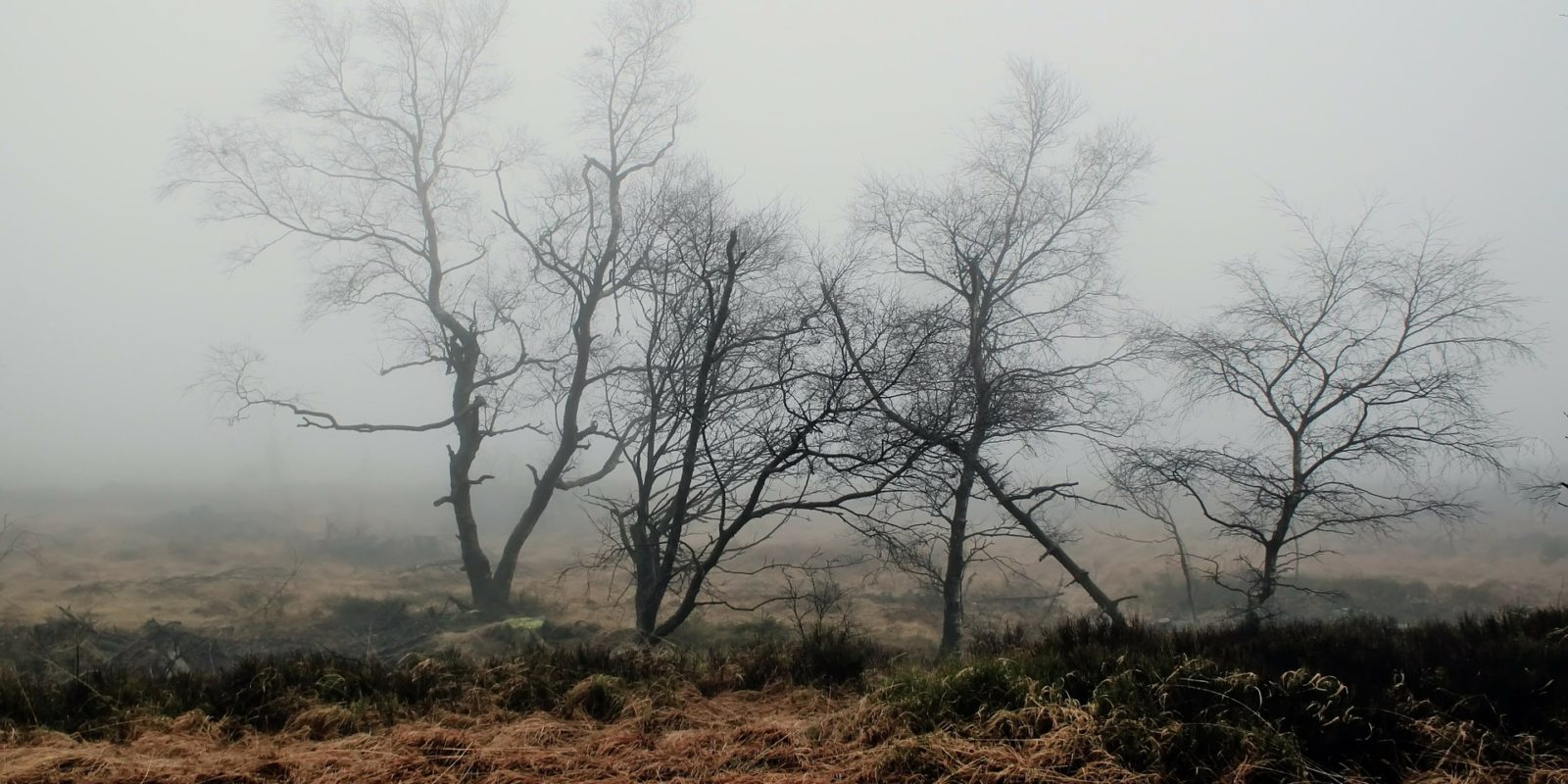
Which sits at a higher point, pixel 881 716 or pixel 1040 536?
pixel 1040 536

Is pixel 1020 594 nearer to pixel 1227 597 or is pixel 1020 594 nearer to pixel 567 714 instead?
pixel 1227 597

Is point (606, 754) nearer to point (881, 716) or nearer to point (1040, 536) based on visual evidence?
point (881, 716)

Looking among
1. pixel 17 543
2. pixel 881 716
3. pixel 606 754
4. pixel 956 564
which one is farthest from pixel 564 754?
pixel 17 543

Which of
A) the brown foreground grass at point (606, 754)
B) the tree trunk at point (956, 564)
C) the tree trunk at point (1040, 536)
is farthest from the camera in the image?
the tree trunk at point (956, 564)

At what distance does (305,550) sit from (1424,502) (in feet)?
93.1

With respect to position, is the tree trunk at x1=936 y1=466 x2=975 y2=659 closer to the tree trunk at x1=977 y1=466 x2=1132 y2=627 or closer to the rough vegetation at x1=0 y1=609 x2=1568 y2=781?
the tree trunk at x1=977 y1=466 x2=1132 y2=627

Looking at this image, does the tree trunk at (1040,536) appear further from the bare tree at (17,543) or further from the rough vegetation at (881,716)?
the bare tree at (17,543)

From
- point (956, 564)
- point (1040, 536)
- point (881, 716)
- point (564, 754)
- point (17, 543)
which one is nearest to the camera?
point (564, 754)

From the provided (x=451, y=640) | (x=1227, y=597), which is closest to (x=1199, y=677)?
(x=451, y=640)

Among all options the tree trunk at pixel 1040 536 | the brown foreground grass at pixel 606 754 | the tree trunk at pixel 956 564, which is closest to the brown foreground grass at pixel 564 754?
the brown foreground grass at pixel 606 754

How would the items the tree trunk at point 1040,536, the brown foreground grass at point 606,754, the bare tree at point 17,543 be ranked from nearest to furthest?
the brown foreground grass at point 606,754
the tree trunk at point 1040,536
the bare tree at point 17,543

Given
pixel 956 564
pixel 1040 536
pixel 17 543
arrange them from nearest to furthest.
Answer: pixel 1040 536, pixel 956 564, pixel 17 543

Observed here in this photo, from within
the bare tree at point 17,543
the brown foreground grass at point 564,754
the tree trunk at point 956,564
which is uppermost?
the tree trunk at point 956,564

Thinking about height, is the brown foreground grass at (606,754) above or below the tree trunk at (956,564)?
below
